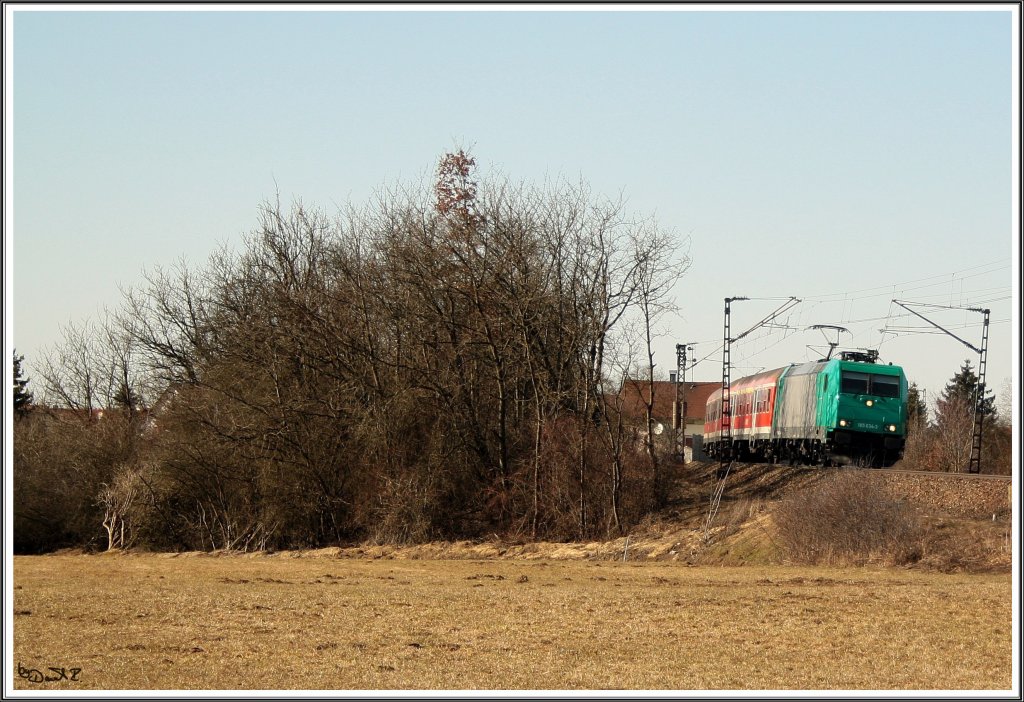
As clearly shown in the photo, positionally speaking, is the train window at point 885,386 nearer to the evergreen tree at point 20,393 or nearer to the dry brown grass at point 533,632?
the dry brown grass at point 533,632

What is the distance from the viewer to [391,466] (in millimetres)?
40719

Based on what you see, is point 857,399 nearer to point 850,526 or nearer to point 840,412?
point 840,412

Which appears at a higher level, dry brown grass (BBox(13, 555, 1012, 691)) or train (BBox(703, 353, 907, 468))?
train (BBox(703, 353, 907, 468))

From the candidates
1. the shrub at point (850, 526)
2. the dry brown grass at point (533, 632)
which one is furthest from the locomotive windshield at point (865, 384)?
the dry brown grass at point (533, 632)

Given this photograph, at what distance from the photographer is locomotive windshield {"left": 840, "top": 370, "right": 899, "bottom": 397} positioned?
37656mm

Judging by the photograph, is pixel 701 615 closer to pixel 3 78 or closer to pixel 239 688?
pixel 239 688

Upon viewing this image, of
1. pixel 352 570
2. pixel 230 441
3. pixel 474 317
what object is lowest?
pixel 352 570

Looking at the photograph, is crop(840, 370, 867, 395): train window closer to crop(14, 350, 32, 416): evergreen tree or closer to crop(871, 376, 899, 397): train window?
crop(871, 376, 899, 397): train window

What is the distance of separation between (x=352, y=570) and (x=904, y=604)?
15.6 m

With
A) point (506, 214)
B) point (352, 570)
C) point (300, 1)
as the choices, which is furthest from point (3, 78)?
point (506, 214)
